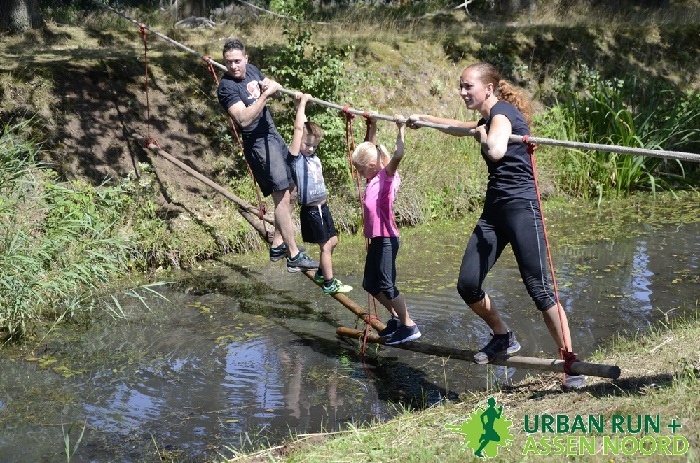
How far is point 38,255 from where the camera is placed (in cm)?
777

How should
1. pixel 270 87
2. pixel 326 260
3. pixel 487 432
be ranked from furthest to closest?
pixel 326 260, pixel 270 87, pixel 487 432

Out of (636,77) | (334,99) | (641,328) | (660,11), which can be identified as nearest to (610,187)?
(636,77)

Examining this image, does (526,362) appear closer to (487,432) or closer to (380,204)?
(487,432)

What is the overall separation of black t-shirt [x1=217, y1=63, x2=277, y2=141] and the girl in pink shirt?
4.27ft

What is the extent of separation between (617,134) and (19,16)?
8.37 meters

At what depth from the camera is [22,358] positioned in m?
7.25

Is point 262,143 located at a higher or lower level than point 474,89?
lower

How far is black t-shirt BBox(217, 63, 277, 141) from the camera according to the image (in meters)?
7.57

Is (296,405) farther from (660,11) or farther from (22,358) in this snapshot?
(660,11)

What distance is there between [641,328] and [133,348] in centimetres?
404

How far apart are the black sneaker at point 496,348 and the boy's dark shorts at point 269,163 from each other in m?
2.41

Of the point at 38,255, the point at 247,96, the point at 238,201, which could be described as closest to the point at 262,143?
the point at 247,96

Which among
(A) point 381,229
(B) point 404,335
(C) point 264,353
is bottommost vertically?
(C) point 264,353

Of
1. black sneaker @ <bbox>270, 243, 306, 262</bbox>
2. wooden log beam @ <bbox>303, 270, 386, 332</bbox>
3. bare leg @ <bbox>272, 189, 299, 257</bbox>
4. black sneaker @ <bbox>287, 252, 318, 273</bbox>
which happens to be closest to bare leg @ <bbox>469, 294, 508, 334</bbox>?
wooden log beam @ <bbox>303, 270, 386, 332</bbox>
